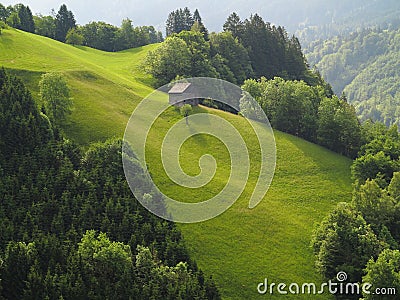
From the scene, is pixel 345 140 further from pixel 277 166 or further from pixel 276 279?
pixel 276 279

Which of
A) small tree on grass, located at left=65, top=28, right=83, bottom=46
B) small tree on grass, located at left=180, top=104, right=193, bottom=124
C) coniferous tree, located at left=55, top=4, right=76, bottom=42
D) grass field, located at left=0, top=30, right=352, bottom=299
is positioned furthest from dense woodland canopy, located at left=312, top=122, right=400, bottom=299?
coniferous tree, located at left=55, top=4, right=76, bottom=42

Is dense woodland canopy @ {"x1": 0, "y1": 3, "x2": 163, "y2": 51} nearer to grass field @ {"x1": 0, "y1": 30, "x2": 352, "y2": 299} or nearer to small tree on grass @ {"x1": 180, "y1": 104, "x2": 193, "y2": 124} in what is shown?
grass field @ {"x1": 0, "y1": 30, "x2": 352, "y2": 299}

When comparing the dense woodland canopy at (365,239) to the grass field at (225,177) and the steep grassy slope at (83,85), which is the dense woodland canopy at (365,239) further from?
the steep grassy slope at (83,85)

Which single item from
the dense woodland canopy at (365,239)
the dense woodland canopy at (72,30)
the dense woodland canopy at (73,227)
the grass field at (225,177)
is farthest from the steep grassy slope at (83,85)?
the dense woodland canopy at (365,239)

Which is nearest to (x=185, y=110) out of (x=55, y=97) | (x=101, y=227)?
(x=55, y=97)

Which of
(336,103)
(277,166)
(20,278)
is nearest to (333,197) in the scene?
(277,166)

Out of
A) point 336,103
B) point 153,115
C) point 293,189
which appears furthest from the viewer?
point 336,103

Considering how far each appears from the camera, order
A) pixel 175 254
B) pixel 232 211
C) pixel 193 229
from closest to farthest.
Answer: pixel 175 254 < pixel 193 229 < pixel 232 211
